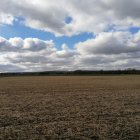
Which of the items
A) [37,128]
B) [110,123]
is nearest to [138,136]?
[110,123]

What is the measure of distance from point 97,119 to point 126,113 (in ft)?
8.88

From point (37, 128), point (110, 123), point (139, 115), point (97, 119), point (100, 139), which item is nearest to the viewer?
point (100, 139)

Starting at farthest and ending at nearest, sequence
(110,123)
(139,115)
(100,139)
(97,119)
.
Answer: (139,115), (97,119), (110,123), (100,139)

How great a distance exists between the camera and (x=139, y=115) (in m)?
15.3

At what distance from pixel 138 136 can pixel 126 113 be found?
5413mm

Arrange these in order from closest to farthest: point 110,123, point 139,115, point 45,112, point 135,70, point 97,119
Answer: point 110,123
point 97,119
point 139,115
point 45,112
point 135,70

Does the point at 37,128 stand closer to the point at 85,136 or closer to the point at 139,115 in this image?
the point at 85,136

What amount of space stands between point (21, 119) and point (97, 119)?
12.8 ft

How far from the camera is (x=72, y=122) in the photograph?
13266mm

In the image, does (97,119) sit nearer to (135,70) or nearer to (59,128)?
(59,128)

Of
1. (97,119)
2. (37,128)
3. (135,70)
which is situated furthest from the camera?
(135,70)

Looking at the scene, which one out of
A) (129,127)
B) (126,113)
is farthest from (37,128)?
(126,113)

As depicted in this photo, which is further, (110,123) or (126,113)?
(126,113)

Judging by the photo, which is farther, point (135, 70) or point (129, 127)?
point (135, 70)
